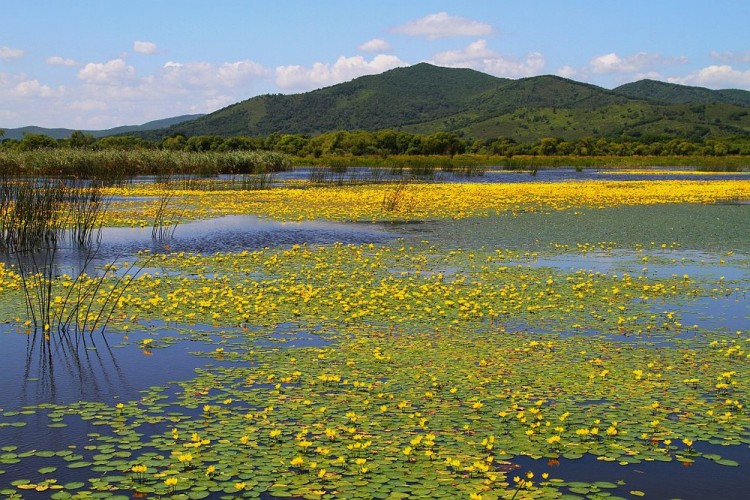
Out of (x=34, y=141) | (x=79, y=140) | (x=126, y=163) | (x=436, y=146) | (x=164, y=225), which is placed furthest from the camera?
(x=436, y=146)

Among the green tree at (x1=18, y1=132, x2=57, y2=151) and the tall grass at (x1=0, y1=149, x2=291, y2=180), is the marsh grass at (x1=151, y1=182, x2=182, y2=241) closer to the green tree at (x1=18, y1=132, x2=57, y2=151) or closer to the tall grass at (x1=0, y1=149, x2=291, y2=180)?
the tall grass at (x1=0, y1=149, x2=291, y2=180)

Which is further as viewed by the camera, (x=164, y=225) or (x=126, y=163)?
(x=126, y=163)

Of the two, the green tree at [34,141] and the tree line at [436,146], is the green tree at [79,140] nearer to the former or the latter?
the green tree at [34,141]

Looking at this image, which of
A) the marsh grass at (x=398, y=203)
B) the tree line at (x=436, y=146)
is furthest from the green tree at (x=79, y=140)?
the marsh grass at (x=398, y=203)

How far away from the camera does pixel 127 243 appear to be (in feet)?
71.5

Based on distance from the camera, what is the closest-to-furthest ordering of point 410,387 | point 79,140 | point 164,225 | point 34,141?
point 410,387 → point 164,225 → point 34,141 → point 79,140

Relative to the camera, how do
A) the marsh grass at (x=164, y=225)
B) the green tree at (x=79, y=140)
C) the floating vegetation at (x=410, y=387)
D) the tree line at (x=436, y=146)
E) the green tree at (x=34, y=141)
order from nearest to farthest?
the floating vegetation at (x=410, y=387) < the marsh grass at (x=164, y=225) < the green tree at (x=79, y=140) < the green tree at (x=34, y=141) < the tree line at (x=436, y=146)

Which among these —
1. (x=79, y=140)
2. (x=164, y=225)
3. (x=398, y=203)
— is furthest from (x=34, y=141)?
(x=164, y=225)

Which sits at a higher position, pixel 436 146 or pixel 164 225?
pixel 436 146

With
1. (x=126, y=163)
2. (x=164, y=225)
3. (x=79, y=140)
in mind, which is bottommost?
(x=164, y=225)

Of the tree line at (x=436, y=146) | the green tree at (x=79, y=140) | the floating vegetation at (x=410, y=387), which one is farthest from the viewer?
the tree line at (x=436, y=146)

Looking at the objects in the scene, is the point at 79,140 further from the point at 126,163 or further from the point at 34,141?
the point at 126,163

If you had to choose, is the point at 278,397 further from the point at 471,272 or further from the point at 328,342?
the point at 471,272

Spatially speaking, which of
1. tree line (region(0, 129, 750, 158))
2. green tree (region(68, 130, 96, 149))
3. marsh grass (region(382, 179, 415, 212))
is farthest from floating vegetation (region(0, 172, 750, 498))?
tree line (region(0, 129, 750, 158))
